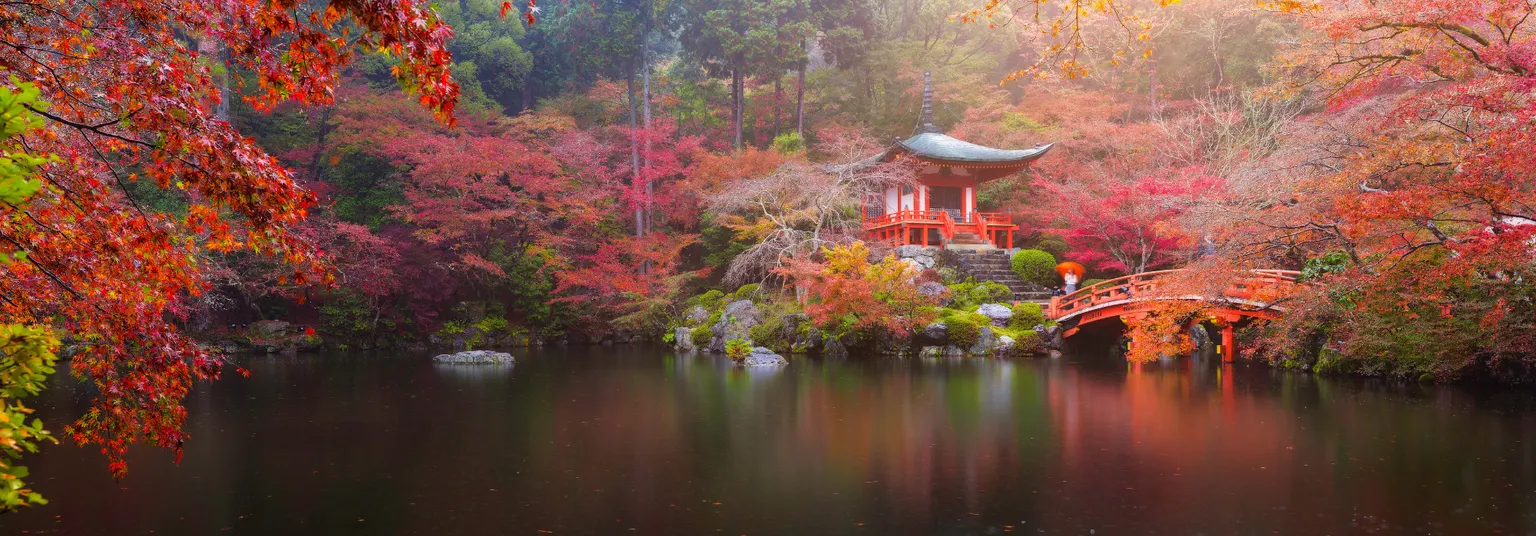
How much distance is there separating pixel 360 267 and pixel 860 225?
1081 centimetres

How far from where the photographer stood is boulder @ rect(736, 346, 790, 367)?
16.2 metres

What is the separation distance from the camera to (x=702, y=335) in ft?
65.3

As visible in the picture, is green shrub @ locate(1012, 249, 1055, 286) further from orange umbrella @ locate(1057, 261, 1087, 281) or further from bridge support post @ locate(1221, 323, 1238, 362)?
bridge support post @ locate(1221, 323, 1238, 362)

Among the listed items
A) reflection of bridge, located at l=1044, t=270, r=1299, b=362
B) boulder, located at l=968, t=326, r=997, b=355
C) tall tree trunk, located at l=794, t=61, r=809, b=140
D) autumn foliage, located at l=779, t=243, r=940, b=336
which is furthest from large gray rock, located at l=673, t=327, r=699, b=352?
reflection of bridge, located at l=1044, t=270, r=1299, b=362

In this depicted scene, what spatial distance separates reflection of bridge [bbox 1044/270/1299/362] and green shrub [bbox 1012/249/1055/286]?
7.44 ft

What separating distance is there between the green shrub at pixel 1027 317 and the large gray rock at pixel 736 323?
5.14m

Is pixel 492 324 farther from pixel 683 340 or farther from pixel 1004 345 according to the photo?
pixel 1004 345

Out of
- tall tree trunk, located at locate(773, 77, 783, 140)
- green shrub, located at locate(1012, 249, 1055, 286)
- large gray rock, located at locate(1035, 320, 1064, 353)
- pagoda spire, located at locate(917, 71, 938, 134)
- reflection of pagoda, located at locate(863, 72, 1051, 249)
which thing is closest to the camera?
large gray rock, located at locate(1035, 320, 1064, 353)

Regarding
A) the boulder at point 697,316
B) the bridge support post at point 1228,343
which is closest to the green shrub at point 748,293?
the boulder at point 697,316

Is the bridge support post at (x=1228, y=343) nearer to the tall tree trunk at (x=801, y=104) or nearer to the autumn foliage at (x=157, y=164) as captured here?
the tall tree trunk at (x=801, y=104)

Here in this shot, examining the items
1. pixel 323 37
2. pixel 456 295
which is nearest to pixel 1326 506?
pixel 323 37

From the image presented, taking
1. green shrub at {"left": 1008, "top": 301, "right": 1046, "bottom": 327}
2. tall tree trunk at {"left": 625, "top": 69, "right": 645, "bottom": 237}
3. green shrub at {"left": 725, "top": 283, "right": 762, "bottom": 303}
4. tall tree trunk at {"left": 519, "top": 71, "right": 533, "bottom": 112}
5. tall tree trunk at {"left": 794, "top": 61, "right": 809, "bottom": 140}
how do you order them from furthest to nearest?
tall tree trunk at {"left": 519, "top": 71, "right": 533, "bottom": 112} → tall tree trunk at {"left": 794, "top": 61, "right": 809, "bottom": 140} → tall tree trunk at {"left": 625, "top": 69, "right": 645, "bottom": 237} → green shrub at {"left": 725, "top": 283, "right": 762, "bottom": 303} → green shrub at {"left": 1008, "top": 301, "right": 1046, "bottom": 327}

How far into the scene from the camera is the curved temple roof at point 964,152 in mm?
20484

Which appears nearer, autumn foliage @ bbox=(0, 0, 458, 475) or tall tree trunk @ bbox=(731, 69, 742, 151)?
autumn foliage @ bbox=(0, 0, 458, 475)
